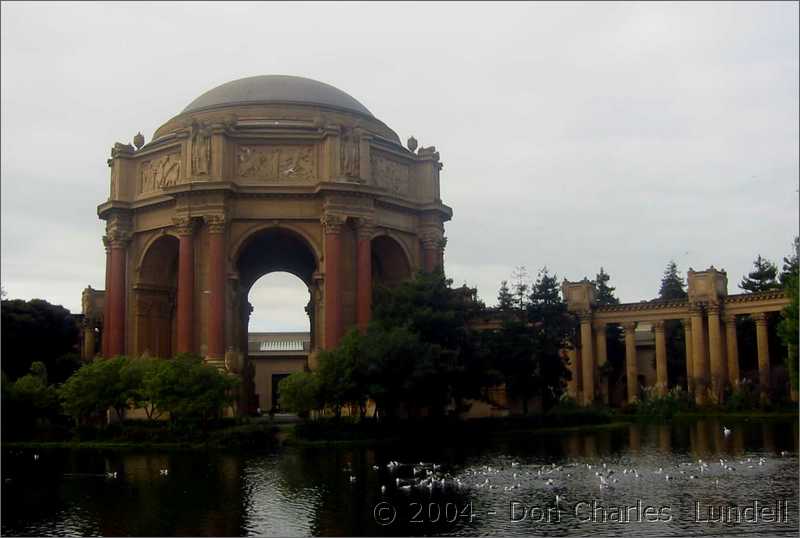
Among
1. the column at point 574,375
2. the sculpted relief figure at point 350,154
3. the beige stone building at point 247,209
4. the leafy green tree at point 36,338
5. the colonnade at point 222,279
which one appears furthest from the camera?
the column at point 574,375

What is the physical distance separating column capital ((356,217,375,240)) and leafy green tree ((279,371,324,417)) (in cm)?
1087

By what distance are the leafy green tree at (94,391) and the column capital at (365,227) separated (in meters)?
13.7

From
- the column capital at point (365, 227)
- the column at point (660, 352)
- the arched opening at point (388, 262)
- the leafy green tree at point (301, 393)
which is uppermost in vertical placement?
the column capital at point (365, 227)

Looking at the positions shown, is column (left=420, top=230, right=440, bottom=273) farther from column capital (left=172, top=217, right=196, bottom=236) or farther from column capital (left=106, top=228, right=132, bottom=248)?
column capital (left=106, top=228, right=132, bottom=248)

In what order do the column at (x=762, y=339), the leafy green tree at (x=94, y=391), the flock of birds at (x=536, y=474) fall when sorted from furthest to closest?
the column at (x=762, y=339) → the leafy green tree at (x=94, y=391) → the flock of birds at (x=536, y=474)

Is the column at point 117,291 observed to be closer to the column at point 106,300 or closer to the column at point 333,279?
the column at point 106,300

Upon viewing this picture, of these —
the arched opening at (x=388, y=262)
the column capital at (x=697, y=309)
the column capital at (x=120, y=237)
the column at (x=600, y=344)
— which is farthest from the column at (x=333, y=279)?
the column capital at (x=697, y=309)

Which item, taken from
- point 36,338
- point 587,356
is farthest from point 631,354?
point 36,338

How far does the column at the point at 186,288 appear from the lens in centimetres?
3947

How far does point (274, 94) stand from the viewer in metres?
43.8

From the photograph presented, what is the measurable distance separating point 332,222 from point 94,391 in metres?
13.7

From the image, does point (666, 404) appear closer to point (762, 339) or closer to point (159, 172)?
point (762, 339)

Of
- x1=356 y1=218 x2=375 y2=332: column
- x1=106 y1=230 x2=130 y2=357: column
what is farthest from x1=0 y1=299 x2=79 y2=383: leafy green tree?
x1=356 y1=218 x2=375 y2=332: column

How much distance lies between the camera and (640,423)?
138ft
